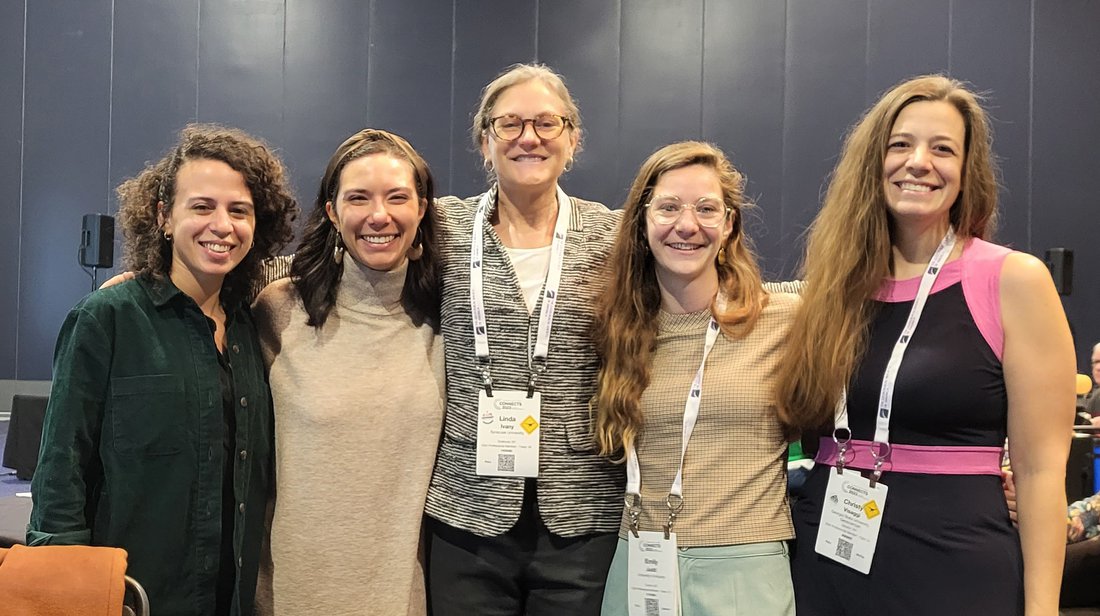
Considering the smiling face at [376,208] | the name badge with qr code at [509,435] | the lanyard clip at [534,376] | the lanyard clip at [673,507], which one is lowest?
the lanyard clip at [673,507]

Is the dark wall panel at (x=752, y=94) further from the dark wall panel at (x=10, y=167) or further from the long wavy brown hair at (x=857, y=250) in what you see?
the dark wall panel at (x=10, y=167)

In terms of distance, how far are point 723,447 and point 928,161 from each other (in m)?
0.74

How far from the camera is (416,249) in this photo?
229cm

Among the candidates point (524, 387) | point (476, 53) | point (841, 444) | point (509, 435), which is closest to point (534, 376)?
point (524, 387)

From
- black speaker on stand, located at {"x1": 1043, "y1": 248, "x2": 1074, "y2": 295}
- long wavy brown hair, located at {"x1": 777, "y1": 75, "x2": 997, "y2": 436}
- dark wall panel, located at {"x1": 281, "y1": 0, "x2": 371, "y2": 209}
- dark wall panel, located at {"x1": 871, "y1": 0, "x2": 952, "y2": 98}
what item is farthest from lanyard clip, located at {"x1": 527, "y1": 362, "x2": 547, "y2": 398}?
black speaker on stand, located at {"x1": 1043, "y1": 248, "x2": 1074, "y2": 295}

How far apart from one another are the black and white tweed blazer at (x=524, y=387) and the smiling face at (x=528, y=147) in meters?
0.16

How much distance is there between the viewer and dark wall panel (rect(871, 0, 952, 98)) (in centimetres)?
754

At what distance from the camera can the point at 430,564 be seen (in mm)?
2137

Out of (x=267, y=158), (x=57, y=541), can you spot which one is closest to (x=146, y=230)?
(x=267, y=158)

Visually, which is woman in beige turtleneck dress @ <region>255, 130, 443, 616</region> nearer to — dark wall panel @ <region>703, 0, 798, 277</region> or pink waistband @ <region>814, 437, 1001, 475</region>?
pink waistband @ <region>814, 437, 1001, 475</region>

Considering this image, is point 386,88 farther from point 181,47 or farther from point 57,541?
point 57,541

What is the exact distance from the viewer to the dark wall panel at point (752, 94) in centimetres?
779

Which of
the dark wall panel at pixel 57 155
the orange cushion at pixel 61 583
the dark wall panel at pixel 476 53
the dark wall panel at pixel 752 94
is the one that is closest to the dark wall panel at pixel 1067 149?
the dark wall panel at pixel 752 94

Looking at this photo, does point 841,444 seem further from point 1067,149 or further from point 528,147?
point 1067,149
